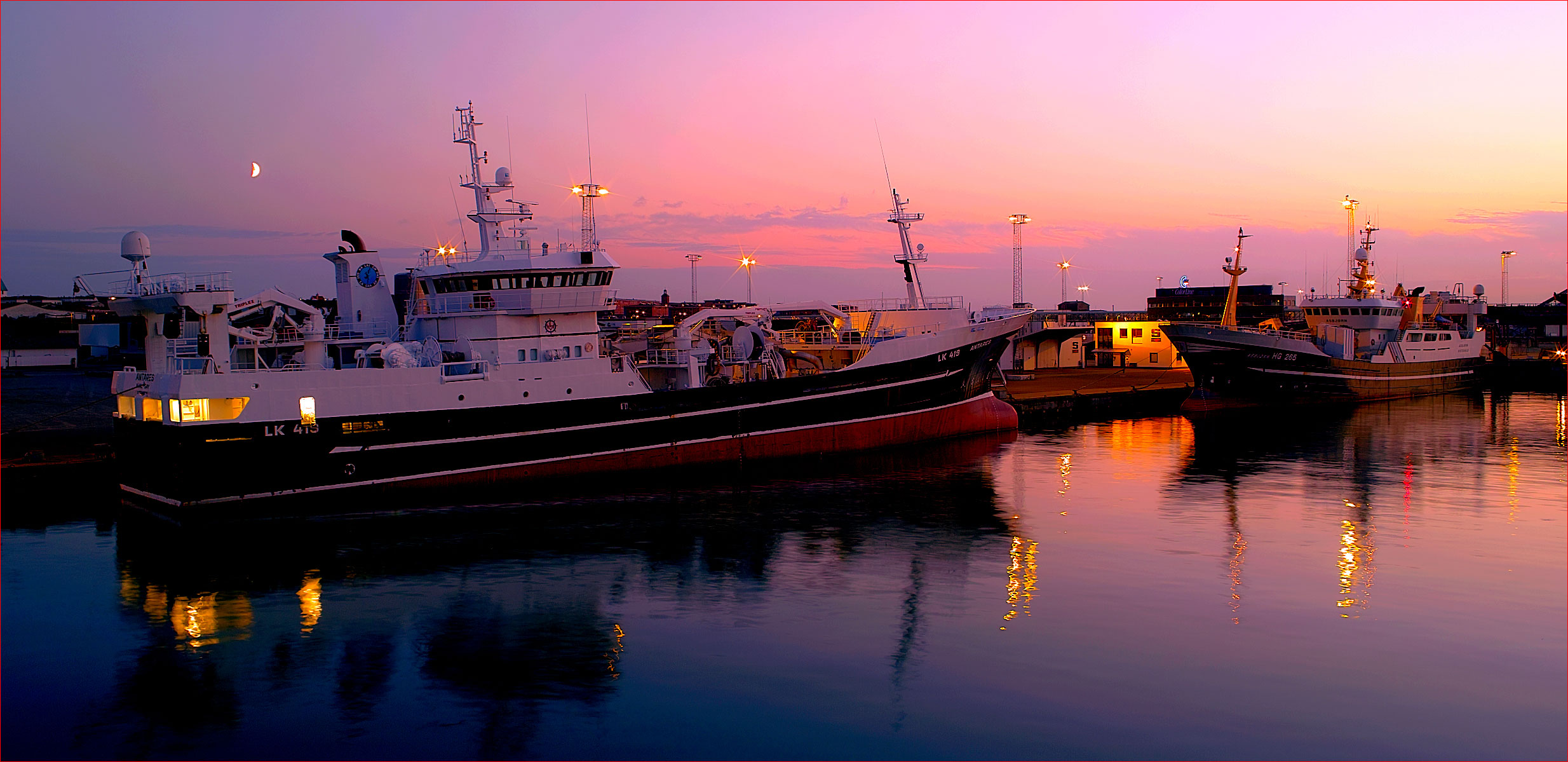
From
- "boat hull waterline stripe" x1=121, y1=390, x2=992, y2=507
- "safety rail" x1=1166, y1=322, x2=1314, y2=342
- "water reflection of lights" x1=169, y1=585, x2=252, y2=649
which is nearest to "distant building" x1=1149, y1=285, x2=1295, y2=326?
"safety rail" x1=1166, y1=322, x2=1314, y2=342

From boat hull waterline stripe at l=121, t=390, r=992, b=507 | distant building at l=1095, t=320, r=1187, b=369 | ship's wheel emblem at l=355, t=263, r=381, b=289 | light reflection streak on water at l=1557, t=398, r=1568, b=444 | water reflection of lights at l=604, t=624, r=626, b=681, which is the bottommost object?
water reflection of lights at l=604, t=624, r=626, b=681

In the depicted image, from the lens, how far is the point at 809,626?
18562mm

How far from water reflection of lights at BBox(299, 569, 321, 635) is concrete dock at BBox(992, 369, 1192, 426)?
111 feet

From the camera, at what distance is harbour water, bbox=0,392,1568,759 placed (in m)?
14.1

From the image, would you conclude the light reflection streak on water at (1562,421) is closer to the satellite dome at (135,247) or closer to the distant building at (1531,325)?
the distant building at (1531,325)

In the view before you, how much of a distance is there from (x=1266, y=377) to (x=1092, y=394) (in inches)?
404

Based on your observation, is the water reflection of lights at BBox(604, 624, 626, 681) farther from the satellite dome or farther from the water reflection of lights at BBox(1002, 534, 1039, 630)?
the satellite dome

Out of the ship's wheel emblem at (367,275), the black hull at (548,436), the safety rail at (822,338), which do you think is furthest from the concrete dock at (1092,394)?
the ship's wheel emblem at (367,275)

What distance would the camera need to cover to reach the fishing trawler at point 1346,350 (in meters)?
55.4

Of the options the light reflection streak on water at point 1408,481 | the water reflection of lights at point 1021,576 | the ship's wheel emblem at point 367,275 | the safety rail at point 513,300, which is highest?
the ship's wheel emblem at point 367,275

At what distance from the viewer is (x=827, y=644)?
17.5 metres

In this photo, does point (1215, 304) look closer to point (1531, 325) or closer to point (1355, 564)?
point (1531, 325)

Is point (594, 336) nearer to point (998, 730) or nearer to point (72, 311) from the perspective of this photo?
point (998, 730)

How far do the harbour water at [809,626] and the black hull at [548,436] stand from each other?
1.23 metres
